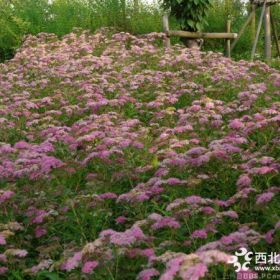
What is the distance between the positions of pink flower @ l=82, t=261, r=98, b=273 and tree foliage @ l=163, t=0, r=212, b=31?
995cm

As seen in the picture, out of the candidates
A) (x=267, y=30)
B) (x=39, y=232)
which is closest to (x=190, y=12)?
(x=267, y=30)

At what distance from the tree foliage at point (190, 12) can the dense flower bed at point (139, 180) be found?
450 cm

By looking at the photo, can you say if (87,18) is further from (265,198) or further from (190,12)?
(265,198)

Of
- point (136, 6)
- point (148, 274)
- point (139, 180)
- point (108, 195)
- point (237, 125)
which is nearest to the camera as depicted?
point (148, 274)

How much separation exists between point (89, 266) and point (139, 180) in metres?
1.94

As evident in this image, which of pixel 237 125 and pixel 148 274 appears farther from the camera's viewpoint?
pixel 237 125

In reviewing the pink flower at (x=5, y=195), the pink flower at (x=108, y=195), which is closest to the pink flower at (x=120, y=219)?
the pink flower at (x=108, y=195)

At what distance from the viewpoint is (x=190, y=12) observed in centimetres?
1241

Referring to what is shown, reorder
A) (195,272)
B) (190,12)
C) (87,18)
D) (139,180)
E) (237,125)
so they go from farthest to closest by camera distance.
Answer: (87,18) → (190,12) → (237,125) → (139,180) → (195,272)

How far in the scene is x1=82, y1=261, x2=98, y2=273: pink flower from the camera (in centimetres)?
306

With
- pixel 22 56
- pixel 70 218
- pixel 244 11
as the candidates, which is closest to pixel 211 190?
pixel 70 218

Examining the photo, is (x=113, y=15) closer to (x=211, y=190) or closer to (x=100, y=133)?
(x=100, y=133)

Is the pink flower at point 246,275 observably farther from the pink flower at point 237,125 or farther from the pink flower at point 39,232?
the pink flower at point 237,125

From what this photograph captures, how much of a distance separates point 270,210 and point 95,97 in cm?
390
